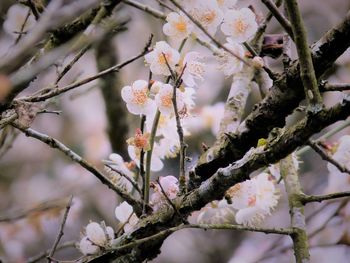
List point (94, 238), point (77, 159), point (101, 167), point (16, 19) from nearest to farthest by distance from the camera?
point (77, 159), point (94, 238), point (16, 19), point (101, 167)

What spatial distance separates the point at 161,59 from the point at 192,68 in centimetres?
8

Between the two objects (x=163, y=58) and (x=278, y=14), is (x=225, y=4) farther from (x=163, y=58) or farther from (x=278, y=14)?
(x=278, y=14)

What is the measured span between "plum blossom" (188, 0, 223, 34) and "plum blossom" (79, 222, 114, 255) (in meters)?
0.50

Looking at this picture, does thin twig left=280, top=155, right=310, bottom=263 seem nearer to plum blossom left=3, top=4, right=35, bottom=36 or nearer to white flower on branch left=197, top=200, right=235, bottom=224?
white flower on branch left=197, top=200, right=235, bottom=224

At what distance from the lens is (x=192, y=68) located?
1189 millimetres

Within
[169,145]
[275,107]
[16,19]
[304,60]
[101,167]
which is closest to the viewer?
[304,60]

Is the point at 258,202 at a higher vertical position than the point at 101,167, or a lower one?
lower

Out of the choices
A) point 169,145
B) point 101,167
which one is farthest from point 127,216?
point 101,167

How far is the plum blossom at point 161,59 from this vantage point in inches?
45.2

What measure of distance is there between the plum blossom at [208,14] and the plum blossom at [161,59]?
0.09 metres

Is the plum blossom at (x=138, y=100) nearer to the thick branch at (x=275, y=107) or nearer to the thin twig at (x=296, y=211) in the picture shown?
the thick branch at (x=275, y=107)

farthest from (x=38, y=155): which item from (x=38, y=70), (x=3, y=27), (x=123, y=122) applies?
(x=38, y=70)

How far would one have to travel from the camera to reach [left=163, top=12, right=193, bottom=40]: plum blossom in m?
1.16

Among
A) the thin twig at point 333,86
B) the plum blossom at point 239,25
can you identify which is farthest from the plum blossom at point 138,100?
the thin twig at point 333,86
